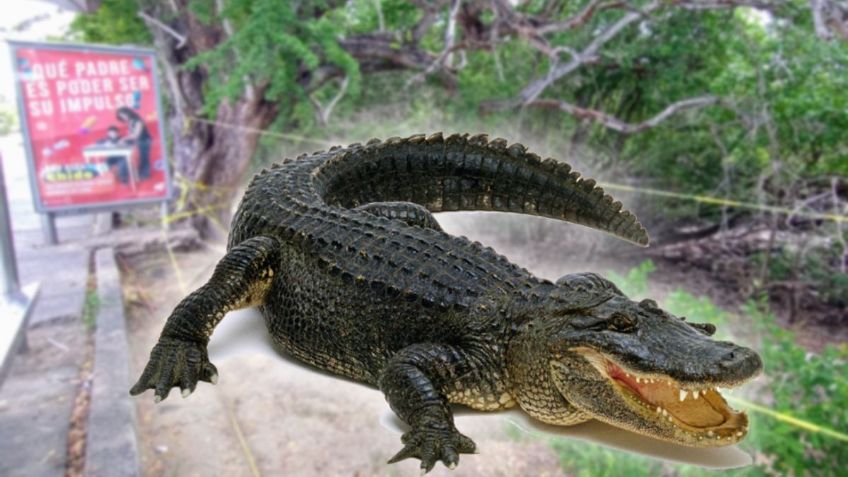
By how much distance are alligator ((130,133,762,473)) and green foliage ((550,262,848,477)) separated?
29.2 inches

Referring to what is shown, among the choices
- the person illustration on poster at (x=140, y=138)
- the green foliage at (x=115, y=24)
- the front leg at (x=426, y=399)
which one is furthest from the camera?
the green foliage at (x=115, y=24)

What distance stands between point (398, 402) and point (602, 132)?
3038 mm

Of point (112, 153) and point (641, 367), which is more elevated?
point (641, 367)

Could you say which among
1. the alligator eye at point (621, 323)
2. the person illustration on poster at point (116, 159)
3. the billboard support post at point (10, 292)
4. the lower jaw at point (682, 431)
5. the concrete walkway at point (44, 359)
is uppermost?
the alligator eye at point (621, 323)

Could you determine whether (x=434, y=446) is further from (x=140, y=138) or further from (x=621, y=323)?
(x=140, y=138)

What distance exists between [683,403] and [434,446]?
0.93ft

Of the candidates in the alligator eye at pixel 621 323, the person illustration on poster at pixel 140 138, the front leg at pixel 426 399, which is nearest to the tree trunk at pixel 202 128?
the person illustration on poster at pixel 140 138

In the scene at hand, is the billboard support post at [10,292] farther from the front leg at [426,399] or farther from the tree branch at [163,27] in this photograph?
the front leg at [426,399]

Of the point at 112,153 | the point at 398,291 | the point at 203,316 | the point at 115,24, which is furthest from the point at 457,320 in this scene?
the point at 115,24

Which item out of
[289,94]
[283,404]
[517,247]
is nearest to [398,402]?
[517,247]

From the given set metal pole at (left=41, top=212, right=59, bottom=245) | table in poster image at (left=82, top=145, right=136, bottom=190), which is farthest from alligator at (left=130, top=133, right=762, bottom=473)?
metal pole at (left=41, top=212, right=59, bottom=245)

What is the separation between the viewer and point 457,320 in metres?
0.80

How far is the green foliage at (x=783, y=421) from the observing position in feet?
5.10

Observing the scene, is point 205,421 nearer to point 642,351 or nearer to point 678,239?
point 642,351
